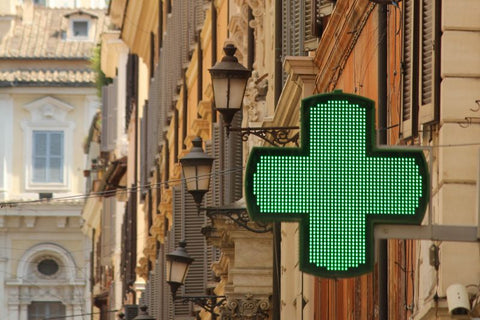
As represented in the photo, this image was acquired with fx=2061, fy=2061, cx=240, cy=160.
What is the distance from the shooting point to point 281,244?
18359 millimetres

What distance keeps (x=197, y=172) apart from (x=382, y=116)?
27.4 ft

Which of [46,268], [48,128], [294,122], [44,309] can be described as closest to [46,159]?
[48,128]

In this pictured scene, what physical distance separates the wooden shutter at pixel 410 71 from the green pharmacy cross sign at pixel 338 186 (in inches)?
111

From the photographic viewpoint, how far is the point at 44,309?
70.9 meters

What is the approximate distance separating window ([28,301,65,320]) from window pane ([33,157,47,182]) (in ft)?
14.6

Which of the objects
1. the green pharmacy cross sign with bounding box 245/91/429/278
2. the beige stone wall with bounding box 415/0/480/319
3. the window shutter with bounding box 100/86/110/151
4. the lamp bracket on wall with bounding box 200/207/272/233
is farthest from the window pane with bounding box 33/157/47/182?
the green pharmacy cross sign with bounding box 245/91/429/278

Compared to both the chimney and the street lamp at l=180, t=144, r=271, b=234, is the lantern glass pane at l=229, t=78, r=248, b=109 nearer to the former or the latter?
the street lamp at l=180, t=144, r=271, b=234

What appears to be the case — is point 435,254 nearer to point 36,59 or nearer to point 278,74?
point 278,74

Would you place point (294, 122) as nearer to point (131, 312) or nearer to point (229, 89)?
point (229, 89)

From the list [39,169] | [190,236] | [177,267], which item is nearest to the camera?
[177,267]

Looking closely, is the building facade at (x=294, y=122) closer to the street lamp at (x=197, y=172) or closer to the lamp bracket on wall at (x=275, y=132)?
the street lamp at (x=197, y=172)

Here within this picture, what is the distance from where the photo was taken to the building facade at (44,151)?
70.2 meters

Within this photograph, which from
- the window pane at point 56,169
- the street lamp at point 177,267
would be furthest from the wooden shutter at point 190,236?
the window pane at point 56,169

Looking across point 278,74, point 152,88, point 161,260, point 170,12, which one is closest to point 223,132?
point 278,74
